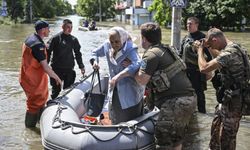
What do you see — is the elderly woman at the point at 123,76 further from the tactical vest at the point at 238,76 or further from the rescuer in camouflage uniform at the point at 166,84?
the tactical vest at the point at 238,76

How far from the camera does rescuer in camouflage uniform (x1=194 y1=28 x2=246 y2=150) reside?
4828 millimetres

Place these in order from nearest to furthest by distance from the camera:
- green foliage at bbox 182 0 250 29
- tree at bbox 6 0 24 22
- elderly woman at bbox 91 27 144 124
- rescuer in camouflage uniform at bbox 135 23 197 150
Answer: rescuer in camouflage uniform at bbox 135 23 197 150, elderly woman at bbox 91 27 144 124, green foliage at bbox 182 0 250 29, tree at bbox 6 0 24 22

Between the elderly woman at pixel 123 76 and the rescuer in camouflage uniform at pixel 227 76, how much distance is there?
81cm

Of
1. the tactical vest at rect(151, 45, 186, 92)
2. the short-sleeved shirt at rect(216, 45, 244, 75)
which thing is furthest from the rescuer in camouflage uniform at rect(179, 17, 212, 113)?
the tactical vest at rect(151, 45, 186, 92)

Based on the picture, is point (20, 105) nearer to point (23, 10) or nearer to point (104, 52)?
point (104, 52)

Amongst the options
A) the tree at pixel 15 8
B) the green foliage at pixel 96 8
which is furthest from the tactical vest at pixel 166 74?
the green foliage at pixel 96 8

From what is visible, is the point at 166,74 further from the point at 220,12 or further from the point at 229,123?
the point at 220,12

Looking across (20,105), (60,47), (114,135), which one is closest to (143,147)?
(114,135)

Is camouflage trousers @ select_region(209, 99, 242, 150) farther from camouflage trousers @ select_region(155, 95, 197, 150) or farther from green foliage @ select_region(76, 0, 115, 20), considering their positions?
green foliage @ select_region(76, 0, 115, 20)

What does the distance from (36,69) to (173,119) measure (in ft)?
9.35

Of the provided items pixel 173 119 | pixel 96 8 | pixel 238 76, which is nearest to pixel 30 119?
pixel 173 119

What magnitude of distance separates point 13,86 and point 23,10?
2422 inches

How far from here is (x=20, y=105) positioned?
9.38 metres

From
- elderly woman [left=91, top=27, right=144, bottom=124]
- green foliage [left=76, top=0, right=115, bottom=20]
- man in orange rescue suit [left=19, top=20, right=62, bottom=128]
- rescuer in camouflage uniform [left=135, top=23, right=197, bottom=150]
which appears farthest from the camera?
green foliage [left=76, top=0, right=115, bottom=20]
